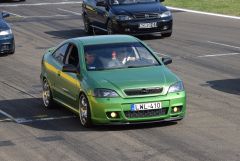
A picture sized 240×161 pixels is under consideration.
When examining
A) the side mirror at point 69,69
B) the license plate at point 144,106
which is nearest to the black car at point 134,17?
the side mirror at point 69,69

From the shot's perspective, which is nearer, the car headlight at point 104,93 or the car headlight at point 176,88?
the car headlight at point 104,93

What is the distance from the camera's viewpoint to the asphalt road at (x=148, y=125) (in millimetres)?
12555

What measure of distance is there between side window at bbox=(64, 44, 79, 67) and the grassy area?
21.0 m

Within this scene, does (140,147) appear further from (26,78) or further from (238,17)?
(238,17)

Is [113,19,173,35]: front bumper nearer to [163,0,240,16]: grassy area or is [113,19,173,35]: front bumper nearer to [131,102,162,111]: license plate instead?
[163,0,240,16]: grassy area

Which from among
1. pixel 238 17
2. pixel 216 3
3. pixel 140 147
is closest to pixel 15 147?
pixel 140 147

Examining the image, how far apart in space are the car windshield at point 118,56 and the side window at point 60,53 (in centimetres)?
77

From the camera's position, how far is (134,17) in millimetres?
28422

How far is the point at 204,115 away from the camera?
604 inches

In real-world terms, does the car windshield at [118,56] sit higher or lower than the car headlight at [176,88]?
higher

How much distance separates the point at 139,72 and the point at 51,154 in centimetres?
279

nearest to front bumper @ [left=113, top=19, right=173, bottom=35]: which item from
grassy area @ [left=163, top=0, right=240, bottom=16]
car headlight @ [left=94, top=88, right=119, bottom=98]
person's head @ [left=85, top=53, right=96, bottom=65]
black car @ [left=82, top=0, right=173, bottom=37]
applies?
black car @ [left=82, top=0, right=173, bottom=37]

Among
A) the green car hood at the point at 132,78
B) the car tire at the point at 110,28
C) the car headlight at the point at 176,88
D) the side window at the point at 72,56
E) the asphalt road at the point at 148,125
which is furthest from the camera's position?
the car tire at the point at 110,28

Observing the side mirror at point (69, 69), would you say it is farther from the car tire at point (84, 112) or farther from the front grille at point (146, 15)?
the front grille at point (146, 15)
